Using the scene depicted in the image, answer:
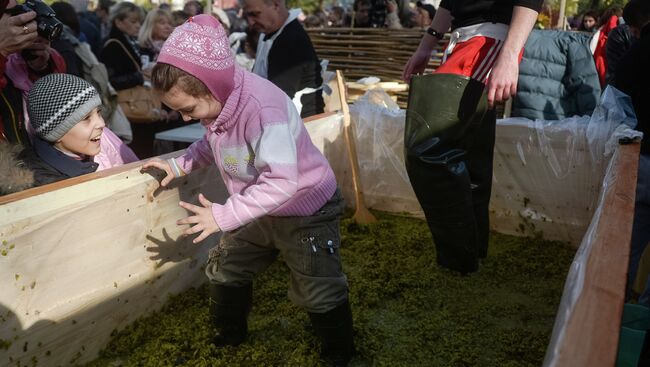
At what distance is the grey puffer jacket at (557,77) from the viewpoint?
166 inches

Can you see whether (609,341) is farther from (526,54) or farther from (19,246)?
(526,54)

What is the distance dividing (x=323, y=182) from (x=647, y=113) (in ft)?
5.30

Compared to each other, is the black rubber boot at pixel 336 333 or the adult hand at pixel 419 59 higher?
the adult hand at pixel 419 59

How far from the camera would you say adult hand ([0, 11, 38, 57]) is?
2.05 meters

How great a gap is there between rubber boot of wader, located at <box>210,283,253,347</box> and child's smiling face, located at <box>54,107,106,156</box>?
0.69 m

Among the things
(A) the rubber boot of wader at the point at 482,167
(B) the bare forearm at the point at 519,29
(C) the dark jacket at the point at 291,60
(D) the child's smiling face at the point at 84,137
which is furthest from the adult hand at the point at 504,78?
(D) the child's smiling face at the point at 84,137

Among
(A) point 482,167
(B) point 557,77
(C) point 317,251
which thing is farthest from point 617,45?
(C) point 317,251

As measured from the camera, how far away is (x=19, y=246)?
1648mm

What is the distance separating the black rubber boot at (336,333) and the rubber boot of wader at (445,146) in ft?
2.35

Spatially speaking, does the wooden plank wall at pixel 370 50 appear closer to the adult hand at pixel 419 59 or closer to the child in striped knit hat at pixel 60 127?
the adult hand at pixel 419 59

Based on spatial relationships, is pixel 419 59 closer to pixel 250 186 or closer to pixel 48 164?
pixel 250 186

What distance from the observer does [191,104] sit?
65.5 inches

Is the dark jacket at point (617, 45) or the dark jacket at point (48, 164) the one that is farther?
the dark jacket at point (617, 45)

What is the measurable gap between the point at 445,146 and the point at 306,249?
2.78ft
